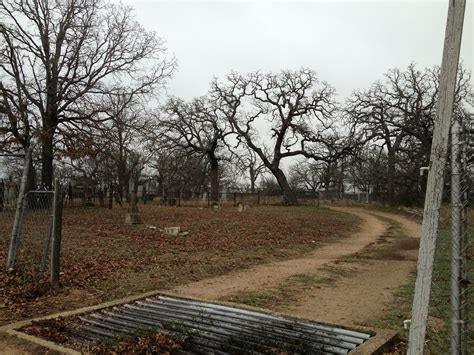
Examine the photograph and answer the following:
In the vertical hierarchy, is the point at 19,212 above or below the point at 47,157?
below

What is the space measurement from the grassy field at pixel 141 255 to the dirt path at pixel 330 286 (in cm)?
75

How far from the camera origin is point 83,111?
25.4m

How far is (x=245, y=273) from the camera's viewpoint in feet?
34.0

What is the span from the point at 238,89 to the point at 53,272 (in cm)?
3807

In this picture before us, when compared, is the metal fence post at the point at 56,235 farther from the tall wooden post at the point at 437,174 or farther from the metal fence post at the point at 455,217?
the metal fence post at the point at 455,217

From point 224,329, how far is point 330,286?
4237 millimetres

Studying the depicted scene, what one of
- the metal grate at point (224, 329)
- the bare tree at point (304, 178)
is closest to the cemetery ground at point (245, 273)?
the metal grate at point (224, 329)

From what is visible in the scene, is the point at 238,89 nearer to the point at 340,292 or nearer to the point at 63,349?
the point at 340,292

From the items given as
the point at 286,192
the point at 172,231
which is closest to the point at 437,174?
the point at 172,231

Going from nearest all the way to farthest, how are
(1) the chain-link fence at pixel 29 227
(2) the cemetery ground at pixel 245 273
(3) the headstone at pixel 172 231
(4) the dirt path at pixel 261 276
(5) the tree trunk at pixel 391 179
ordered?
(2) the cemetery ground at pixel 245 273, (1) the chain-link fence at pixel 29 227, (4) the dirt path at pixel 261 276, (3) the headstone at pixel 172 231, (5) the tree trunk at pixel 391 179

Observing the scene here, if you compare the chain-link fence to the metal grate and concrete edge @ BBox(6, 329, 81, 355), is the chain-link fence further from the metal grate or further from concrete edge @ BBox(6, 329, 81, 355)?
concrete edge @ BBox(6, 329, 81, 355)

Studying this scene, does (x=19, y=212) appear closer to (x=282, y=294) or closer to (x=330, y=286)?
(x=282, y=294)

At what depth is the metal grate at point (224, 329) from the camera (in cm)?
479

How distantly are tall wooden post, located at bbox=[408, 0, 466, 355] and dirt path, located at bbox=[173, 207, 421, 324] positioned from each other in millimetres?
Result: 3097
